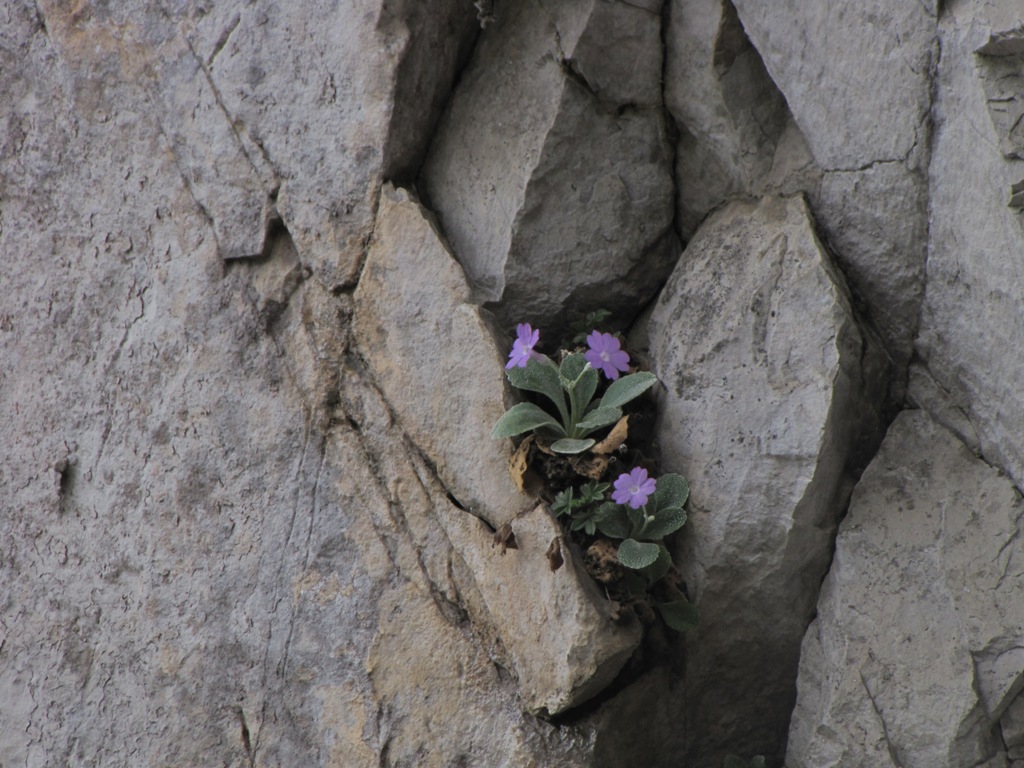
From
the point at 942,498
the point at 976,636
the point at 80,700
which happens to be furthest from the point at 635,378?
the point at 80,700

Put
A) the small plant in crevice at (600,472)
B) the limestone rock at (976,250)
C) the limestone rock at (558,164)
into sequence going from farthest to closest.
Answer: the limestone rock at (558,164) < the small plant in crevice at (600,472) < the limestone rock at (976,250)

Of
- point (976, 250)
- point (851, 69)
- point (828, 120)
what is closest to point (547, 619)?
Result: point (976, 250)

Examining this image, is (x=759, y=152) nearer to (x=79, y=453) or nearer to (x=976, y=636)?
(x=976, y=636)

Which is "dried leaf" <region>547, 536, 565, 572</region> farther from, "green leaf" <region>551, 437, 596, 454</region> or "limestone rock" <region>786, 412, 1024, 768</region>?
"limestone rock" <region>786, 412, 1024, 768</region>

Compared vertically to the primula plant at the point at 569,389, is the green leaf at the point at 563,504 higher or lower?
lower

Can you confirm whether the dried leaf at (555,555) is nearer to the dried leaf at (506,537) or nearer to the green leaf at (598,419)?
the dried leaf at (506,537)

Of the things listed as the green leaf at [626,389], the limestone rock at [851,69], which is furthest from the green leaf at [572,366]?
the limestone rock at [851,69]
